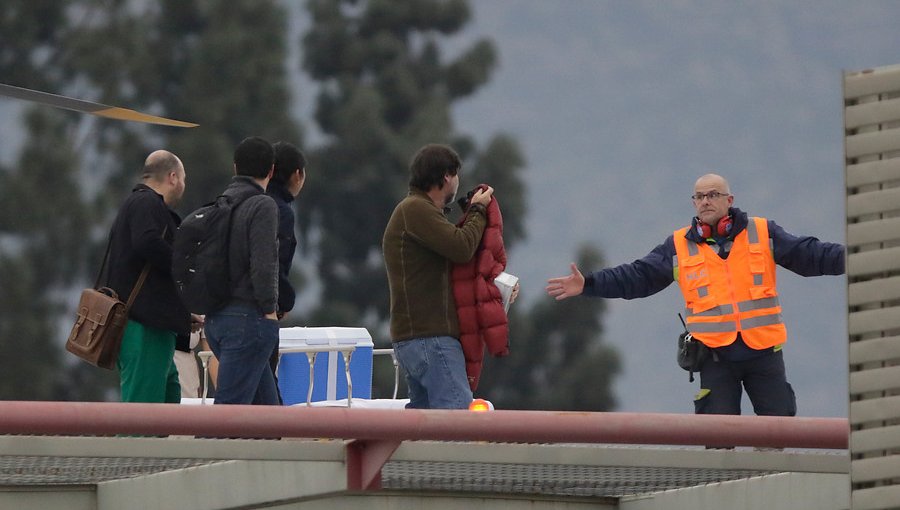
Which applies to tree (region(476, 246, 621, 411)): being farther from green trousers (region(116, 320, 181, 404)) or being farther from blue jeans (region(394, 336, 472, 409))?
blue jeans (region(394, 336, 472, 409))

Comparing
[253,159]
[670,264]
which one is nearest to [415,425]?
[253,159]

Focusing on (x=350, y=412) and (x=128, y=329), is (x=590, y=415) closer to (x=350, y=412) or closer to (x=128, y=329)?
(x=350, y=412)

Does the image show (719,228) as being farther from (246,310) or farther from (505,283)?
(246,310)

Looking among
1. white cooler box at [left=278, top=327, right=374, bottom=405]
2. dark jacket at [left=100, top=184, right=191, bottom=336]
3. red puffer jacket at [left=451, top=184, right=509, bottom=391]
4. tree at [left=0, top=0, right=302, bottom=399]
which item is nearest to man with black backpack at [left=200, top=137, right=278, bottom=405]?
dark jacket at [left=100, top=184, right=191, bottom=336]

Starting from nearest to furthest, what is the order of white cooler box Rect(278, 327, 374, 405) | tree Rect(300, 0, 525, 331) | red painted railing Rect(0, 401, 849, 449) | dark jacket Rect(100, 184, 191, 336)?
red painted railing Rect(0, 401, 849, 449)
dark jacket Rect(100, 184, 191, 336)
white cooler box Rect(278, 327, 374, 405)
tree Rect(300, 0, 525, 331)

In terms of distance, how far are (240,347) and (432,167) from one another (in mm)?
1133

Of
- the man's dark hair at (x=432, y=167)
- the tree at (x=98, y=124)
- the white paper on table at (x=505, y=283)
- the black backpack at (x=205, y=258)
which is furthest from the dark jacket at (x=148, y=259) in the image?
the tree at (x=98, y=124)

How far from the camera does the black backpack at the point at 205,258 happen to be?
848 cm

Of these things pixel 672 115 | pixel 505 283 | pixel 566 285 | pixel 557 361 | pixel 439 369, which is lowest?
pixel 439 369

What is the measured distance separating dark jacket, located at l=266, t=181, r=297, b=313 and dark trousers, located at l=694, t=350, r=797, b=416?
6.58 ft

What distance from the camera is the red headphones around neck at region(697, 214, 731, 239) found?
31.5ft

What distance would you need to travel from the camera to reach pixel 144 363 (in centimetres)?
892

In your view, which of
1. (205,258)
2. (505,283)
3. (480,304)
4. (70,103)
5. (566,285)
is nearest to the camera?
(205,258)

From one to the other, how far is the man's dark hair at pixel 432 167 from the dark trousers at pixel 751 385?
1.78m
